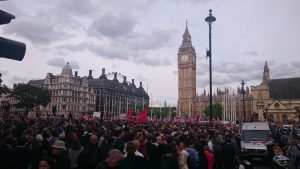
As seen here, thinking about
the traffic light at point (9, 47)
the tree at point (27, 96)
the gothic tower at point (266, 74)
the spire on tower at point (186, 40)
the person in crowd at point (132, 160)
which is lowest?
the person in crowd at point (132, 160)

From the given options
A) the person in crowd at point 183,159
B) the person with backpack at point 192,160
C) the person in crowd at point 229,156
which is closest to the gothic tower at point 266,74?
the person in crowd at point 229,156

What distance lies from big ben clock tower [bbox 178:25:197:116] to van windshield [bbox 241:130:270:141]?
11243 centimetres

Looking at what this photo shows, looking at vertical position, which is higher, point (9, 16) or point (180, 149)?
point (9, 16)

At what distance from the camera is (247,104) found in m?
123

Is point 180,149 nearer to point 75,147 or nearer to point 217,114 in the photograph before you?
point 75,147

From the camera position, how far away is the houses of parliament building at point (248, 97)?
3629 inches

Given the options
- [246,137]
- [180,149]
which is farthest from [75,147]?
[246,137]

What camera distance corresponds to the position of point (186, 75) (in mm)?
136375

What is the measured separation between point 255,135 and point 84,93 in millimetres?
91433

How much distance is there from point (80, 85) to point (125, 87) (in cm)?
3448

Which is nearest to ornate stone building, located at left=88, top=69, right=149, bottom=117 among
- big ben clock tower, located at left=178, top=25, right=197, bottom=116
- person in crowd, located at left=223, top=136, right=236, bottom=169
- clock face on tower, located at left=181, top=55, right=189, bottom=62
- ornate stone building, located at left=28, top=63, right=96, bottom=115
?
ornate stone building, located at left=28, top=63, right=96, bottom=115

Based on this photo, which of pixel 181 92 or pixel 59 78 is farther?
pixel 181 92

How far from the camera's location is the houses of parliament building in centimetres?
9219

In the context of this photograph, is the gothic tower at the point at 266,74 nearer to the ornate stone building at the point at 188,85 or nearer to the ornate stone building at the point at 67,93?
the ornate stone building at the point at 188,85
